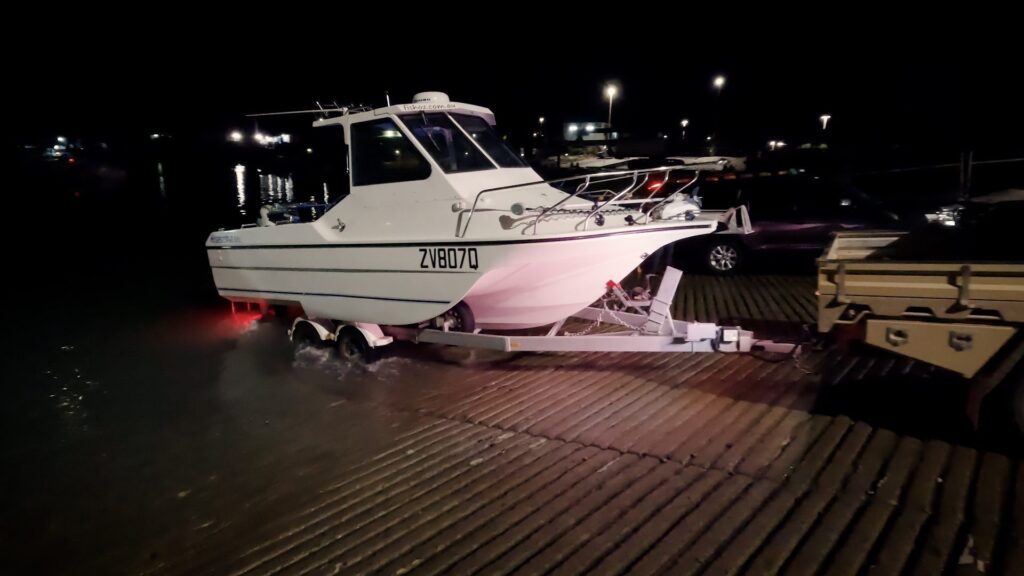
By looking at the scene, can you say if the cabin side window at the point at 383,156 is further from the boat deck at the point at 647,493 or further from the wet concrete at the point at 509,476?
the boat deck at the point at 647,493

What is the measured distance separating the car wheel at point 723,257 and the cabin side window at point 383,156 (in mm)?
6310

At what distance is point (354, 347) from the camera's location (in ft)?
22.0

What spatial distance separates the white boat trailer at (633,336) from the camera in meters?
4.98

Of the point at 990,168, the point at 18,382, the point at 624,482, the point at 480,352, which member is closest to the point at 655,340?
the point at 624,482

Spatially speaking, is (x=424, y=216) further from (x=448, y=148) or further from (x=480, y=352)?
(x=480, y=352)

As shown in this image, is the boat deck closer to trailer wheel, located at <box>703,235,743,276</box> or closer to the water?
the water

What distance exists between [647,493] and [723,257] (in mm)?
7387

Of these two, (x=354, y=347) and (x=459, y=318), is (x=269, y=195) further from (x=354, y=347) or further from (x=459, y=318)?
(x=459, y=318)

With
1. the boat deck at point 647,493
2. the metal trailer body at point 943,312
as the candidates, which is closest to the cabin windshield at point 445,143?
the boat deck at point 647,493

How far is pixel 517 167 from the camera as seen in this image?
6551 mm

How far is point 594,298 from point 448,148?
222cm

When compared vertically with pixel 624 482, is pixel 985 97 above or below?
above

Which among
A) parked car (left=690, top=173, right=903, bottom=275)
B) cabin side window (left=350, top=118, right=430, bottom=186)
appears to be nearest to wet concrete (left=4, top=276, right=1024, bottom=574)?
cabin side window (left=350, top=118, right=430, bottom=186)

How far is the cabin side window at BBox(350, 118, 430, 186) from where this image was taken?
19.0ft
